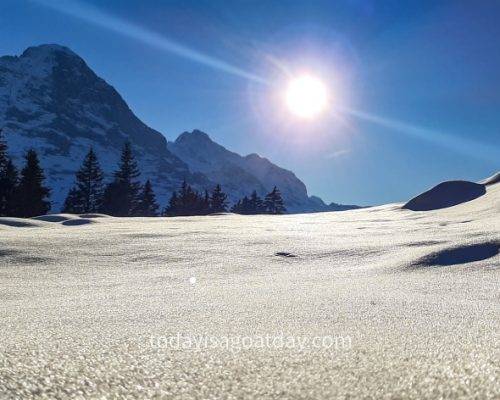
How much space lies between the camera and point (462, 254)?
5691 millimetres

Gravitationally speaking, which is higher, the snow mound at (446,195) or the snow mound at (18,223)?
the snow mound at (446,195)

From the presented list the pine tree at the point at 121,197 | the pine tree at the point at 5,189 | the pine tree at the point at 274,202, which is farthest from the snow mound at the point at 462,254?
the pine tree at the point at 274,202

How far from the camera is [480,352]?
171 centimetres

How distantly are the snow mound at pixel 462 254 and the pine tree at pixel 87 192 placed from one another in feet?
148

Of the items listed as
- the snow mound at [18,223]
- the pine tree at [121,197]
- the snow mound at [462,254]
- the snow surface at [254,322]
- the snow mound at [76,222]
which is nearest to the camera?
the snow surface at [254,322]

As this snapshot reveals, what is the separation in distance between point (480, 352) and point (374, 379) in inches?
26.4

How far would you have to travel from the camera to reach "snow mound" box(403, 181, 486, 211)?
2338cm

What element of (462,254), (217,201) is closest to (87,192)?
(217,201)

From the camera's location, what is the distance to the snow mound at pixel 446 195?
23.4 meters

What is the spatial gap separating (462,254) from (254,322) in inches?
178

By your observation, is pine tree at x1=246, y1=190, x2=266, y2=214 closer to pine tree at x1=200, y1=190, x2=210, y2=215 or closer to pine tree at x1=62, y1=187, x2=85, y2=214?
pine tree at x1=200, y1=190, x2=210, y2=215

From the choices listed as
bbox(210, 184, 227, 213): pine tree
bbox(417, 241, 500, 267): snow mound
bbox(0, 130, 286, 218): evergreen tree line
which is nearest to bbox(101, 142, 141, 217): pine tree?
bbox(0, 130, 286, 218): evergreen tree line

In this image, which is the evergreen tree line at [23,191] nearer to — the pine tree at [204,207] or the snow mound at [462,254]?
the pine tree at [204,207]

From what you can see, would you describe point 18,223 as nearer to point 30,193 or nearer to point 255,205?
point 30,193
